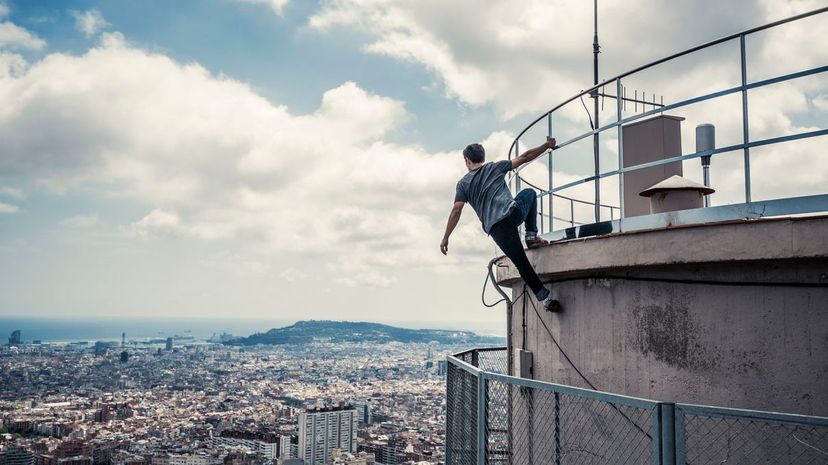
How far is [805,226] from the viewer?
3.45 meters

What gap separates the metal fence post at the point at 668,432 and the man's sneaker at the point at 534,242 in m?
2.29

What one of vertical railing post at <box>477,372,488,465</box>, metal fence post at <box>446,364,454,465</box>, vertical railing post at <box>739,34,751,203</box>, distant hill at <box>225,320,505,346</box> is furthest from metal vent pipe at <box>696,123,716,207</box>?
distant hill at <box>225,320,505,346</box>

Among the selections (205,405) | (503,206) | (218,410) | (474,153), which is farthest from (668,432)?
(205,405)

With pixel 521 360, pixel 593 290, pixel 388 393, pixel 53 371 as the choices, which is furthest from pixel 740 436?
pixel 53 371

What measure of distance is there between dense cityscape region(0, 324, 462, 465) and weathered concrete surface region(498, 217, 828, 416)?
41640mm

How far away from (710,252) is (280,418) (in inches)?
2637

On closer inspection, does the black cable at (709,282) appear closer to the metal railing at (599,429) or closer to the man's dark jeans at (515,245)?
the man's dark jeans at (515,245)

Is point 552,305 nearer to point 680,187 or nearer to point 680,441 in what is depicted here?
point 680,187

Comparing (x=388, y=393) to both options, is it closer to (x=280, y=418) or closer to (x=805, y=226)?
(x=280, y=418)

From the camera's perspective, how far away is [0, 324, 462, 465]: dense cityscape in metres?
48.8

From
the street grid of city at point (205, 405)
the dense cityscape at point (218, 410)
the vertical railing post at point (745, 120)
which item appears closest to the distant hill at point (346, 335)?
the street grid of city at point (205, 405)

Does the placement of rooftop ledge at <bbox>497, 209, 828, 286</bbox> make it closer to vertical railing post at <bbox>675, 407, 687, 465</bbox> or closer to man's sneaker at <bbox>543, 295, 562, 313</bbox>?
man's sneaker at <bbox>543, 295, 562, 313</bbox>

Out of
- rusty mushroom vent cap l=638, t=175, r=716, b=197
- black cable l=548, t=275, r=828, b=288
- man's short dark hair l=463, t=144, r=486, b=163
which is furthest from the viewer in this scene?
man's short dark hair l=463, t=144, r=486, b=163

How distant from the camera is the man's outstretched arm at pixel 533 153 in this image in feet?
16.9
